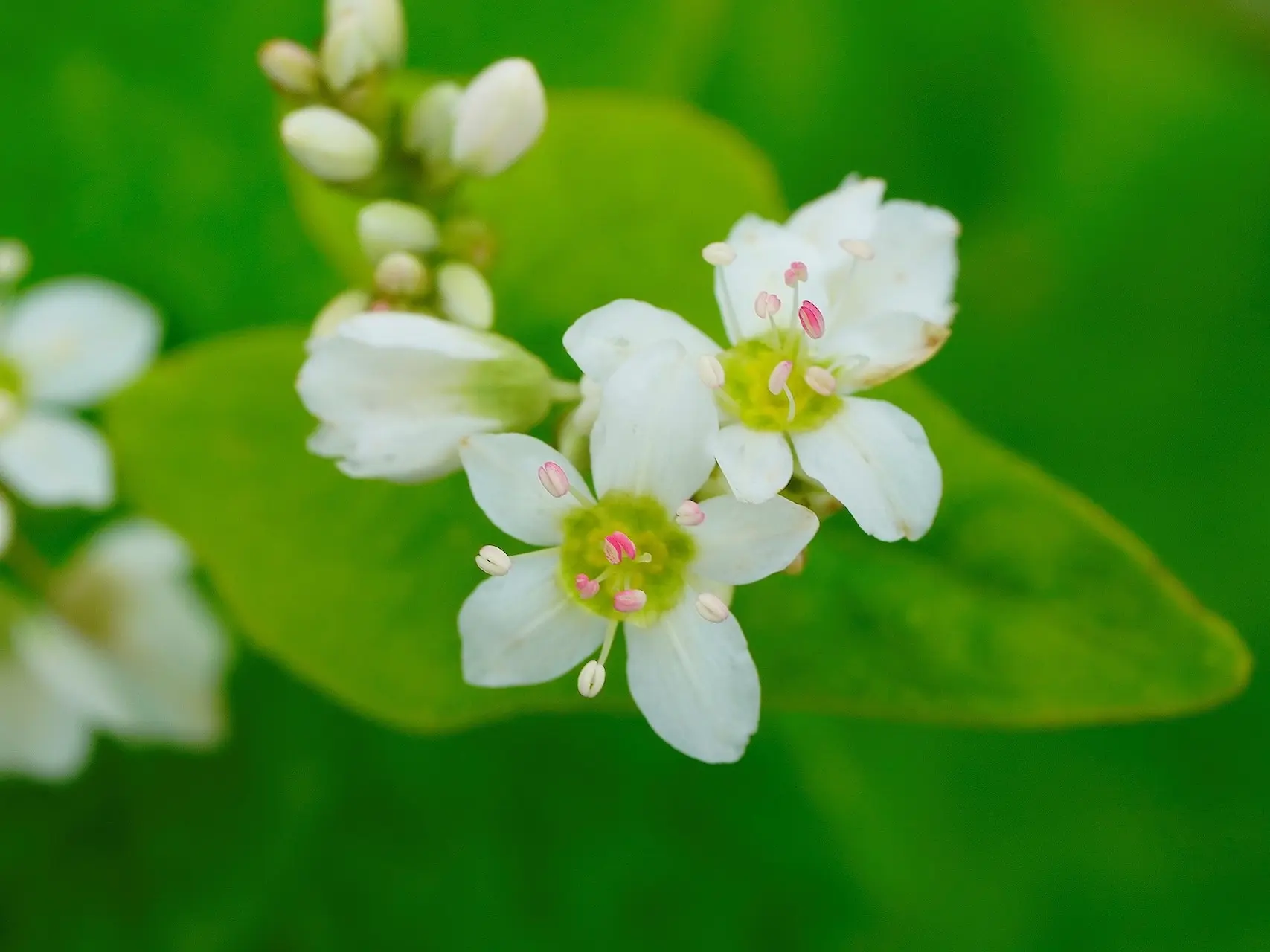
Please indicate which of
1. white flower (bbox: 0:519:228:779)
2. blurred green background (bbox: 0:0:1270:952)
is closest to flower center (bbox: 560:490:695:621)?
white flower (bbox: 0:519:228:779)

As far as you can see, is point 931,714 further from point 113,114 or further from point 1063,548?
point 113,114

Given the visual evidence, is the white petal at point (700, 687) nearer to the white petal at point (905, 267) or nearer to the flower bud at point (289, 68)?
the white petal at point (905, 267)

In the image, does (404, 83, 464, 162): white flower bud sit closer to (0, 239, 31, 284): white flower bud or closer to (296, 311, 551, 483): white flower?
(296, 311, 551, 483): white flower

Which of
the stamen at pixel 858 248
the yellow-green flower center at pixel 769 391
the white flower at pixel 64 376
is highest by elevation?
the stamen at pixel 858 248

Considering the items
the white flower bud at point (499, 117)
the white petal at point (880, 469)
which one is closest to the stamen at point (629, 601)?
the white petal at point (880, 469)

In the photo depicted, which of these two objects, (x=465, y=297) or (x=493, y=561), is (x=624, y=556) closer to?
(x=493, y=561)
